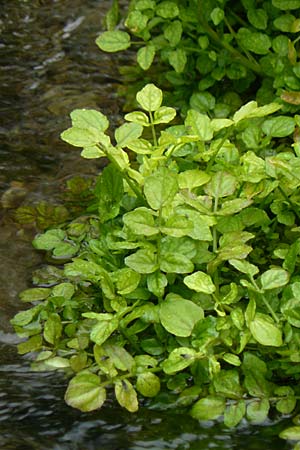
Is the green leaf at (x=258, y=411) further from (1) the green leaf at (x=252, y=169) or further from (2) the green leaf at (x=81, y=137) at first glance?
(2) the green leaf at (x=81, y=137)

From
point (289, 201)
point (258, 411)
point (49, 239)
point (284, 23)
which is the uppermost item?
point (284, 23)

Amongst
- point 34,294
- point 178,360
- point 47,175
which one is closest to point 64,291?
point 34,294

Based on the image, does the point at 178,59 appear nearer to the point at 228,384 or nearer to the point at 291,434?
the point at 228,384

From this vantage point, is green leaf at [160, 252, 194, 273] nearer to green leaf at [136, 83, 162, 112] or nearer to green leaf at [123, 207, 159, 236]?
green leaf at [123, 207, 159, 236]

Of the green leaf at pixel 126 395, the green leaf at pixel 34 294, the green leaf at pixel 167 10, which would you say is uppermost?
the green leaf at pixel 167 10

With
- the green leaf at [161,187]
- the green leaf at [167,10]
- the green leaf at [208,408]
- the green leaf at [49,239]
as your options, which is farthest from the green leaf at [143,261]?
the green leaf at [167,10]
